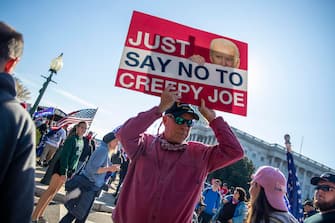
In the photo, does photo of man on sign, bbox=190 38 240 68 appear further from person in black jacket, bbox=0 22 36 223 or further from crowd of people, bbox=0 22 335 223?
person in black jacket, bbox=0 22 36 223

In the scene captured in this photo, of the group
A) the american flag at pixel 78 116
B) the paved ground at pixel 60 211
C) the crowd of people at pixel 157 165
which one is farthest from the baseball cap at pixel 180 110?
the american flag at pixel 78 116

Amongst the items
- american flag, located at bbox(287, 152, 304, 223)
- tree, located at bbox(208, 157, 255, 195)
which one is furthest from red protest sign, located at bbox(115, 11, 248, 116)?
tree, located at bbox(208, 157, 255, 195)

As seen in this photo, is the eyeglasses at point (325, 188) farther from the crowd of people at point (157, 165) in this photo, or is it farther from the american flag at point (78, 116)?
the american flag at point (78, 116)

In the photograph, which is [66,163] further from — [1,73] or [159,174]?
[1,73]

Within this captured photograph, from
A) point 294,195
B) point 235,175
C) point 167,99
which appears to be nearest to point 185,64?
point 167,99

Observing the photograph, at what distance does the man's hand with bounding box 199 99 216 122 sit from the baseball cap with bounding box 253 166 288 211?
942mm

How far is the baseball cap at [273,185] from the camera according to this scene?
254 cm

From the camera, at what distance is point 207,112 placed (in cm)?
241

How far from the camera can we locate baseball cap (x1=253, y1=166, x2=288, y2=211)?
2545 millimetres

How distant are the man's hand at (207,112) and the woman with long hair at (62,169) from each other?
3.14 metres

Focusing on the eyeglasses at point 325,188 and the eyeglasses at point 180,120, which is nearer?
the eyeglasses at point 180,120

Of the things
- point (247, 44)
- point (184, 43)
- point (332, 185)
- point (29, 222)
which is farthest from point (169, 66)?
point (332, 185)

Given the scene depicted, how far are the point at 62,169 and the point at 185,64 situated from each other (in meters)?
3.14

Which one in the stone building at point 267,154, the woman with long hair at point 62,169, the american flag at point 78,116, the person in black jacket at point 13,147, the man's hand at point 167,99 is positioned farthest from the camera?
the stone building at point 267,154
